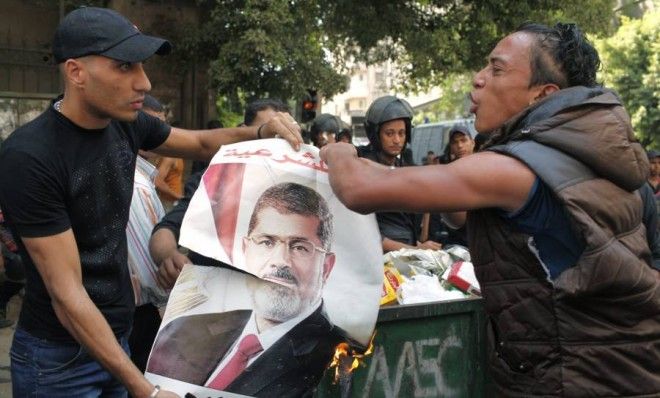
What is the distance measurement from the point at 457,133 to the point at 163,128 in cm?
428

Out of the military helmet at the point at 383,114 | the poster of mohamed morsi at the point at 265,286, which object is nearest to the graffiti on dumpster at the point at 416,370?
the poster of mohamed morsi at the point at 265,286

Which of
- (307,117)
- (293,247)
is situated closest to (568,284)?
(293,247)

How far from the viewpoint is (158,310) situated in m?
3.58

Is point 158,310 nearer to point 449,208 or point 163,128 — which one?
point 163,128

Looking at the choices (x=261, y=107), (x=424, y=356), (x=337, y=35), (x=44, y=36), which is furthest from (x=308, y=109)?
(x=424, y=356)

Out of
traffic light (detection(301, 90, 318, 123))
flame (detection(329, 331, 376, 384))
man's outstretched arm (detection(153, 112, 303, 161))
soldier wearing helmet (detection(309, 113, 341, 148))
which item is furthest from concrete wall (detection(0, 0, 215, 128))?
flame (detection(329, 331, 376, 384))

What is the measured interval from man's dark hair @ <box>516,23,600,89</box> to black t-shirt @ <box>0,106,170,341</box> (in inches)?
51.3

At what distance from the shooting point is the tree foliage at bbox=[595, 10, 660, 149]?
24969 mm

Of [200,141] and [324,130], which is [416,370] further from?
[324,130]

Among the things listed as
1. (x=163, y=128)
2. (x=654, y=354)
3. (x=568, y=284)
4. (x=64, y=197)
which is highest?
(x=163, y=128)

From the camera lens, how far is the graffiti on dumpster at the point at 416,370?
10.0 ft

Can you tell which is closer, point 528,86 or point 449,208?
point 449,208

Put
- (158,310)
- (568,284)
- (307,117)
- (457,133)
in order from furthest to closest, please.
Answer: (307,117) < (457,133) < (158,310) < (568,284)

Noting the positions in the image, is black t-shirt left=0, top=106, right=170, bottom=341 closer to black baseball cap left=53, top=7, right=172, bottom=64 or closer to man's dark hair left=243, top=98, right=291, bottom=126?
black baseball cap left=53, top=7, right=172, bottom=64
